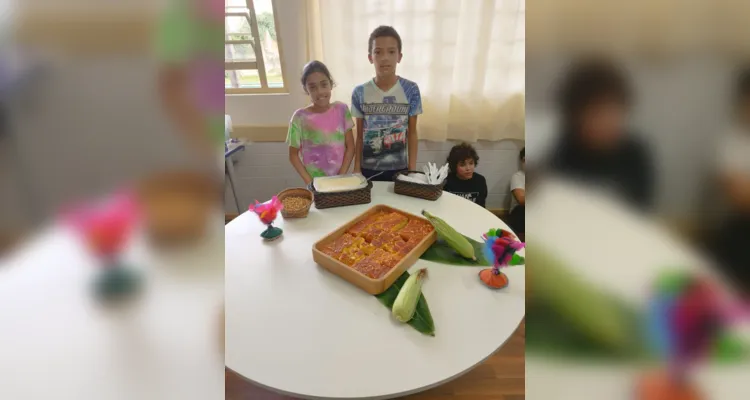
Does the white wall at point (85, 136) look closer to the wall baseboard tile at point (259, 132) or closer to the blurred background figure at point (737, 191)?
the blurred background figure at point (737, 191)

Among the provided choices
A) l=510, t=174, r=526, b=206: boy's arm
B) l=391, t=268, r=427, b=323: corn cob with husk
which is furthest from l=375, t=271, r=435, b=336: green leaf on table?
l=510, t=174, r=526, b=206: boy's arm

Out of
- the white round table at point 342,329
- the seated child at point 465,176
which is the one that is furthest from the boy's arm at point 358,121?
the white round table at point 342,329

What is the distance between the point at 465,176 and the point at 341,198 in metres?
1.28

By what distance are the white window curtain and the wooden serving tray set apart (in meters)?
1.46

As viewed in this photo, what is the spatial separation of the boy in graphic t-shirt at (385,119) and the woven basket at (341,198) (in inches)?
16.3

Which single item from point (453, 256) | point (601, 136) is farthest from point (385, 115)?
point (601, 136)

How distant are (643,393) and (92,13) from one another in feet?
1.29

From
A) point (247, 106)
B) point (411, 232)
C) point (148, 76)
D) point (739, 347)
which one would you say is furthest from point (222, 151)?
point (247, 106)

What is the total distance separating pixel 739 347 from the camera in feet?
0.72

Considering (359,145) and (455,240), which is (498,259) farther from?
(359,145)

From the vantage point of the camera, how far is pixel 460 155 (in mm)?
2443

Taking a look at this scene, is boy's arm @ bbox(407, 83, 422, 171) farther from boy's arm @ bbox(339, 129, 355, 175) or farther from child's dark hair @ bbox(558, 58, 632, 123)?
child's dark hair @ bbox(558, 58, 632, 123)

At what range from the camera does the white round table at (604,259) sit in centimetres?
22

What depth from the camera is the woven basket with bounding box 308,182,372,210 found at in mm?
1465
